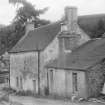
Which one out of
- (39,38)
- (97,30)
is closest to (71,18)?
(39,38)

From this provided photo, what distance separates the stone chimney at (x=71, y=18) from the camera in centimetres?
2800

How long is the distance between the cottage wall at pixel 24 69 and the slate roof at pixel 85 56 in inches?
106

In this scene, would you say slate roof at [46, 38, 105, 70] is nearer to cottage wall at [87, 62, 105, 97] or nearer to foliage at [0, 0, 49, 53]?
cottage wall at [87, 62, 105, 97]

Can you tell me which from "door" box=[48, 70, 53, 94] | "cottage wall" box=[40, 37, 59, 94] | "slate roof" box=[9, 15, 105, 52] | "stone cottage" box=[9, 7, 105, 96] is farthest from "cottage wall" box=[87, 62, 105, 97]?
"slate roof" box=[9, 15, 105, 52]

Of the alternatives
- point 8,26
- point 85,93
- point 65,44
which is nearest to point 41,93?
point 65,44

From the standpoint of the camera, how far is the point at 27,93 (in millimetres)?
30141

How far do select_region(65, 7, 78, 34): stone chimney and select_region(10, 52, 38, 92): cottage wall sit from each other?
469 cm

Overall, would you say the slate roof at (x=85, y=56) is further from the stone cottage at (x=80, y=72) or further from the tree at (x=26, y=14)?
the tree at (x=26, y=14)

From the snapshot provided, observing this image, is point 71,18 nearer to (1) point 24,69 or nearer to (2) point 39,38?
(2) point 39,38

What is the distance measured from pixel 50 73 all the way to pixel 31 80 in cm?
391

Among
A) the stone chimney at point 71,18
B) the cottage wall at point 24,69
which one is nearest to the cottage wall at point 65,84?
the cottage wall at point 24,69

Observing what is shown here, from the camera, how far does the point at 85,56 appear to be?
78.6ft

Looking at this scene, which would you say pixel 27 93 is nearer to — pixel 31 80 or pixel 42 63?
pixel 31 80

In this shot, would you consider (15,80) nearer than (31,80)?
No
